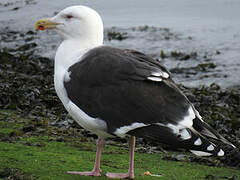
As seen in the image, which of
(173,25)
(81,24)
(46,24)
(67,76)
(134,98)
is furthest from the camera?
(173,25)

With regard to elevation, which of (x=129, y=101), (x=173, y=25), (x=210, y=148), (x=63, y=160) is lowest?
(x=173, y=25)

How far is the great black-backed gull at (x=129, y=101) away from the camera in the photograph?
15.3 ft

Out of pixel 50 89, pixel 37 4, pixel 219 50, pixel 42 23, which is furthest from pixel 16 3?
pixel 42 23

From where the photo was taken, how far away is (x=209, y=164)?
6719 millimetres

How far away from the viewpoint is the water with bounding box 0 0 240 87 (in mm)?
13961

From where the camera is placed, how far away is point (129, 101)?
4.90m

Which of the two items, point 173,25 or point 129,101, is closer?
point 129,101

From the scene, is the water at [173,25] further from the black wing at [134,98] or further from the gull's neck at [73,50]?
the black wing at [134,98]

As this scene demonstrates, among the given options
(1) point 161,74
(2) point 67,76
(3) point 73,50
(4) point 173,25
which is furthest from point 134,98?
(4) point 173,25

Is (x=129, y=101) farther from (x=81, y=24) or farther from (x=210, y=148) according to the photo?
(x=81, y=24)

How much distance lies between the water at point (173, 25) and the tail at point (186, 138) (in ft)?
24.8

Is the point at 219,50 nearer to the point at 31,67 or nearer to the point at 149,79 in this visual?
the point at 31,67

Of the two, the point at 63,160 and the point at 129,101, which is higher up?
the point at 129,101

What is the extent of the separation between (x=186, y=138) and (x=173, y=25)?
1454 cm
